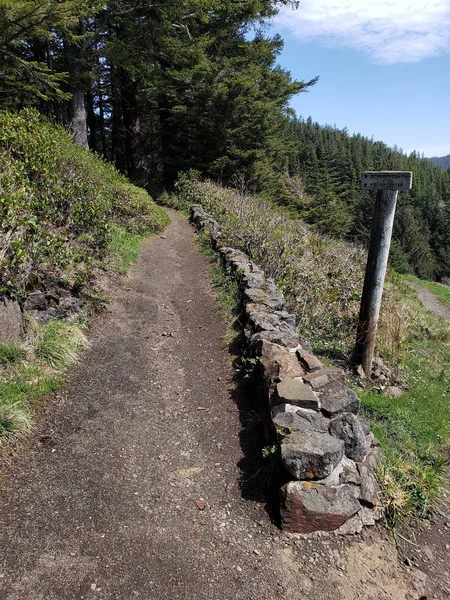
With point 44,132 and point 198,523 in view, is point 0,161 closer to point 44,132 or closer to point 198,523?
point 44,132

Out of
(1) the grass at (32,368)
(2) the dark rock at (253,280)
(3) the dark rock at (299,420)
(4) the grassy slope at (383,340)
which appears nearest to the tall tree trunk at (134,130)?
(4) the grassy slope at (383,340)

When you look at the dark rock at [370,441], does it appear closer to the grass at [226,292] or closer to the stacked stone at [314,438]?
the stacked stone at [314,438]

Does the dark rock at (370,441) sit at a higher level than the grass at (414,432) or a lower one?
higher

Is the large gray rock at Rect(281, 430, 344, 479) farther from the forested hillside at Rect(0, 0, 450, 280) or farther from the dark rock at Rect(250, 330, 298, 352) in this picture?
the forested hillside at Rect(0, 0, 450, 280)

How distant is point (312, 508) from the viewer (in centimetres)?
302

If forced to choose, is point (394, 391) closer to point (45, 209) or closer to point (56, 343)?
point (56, 343)

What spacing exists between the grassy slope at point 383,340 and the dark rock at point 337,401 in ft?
1.91

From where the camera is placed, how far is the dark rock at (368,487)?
3.26 m

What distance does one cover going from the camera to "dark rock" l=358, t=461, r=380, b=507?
10.7ft

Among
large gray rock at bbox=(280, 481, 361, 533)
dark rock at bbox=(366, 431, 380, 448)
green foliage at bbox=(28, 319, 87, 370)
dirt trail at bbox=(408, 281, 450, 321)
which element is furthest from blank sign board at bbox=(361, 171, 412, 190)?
dirt trail at bbox=(408, 281, 450, 321)

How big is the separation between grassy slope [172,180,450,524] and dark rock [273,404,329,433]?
66 centimetres

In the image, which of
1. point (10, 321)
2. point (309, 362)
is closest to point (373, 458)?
point (309, 362)

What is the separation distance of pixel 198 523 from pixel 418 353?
6180 millimetres

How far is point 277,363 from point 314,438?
3.66 feet
